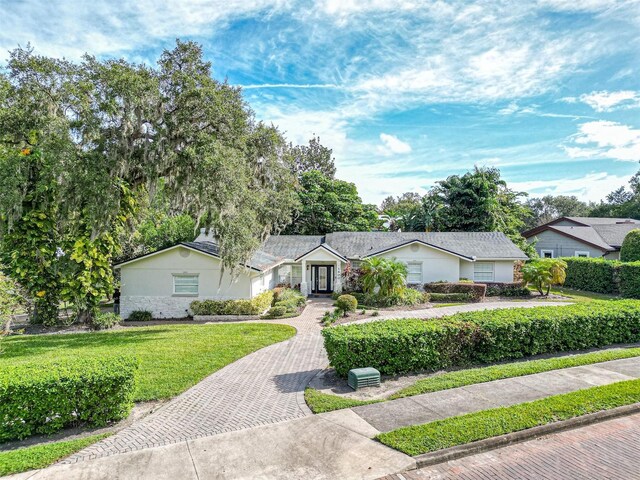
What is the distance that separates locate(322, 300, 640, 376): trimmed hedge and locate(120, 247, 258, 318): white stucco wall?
11.6 m

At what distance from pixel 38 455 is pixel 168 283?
15308 mm

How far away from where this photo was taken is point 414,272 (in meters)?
25.9

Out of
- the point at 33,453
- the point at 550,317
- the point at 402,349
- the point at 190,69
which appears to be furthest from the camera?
the point at 190,69

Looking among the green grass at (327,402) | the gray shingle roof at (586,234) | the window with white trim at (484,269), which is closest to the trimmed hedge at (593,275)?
the gray shingle roof at (586,234)

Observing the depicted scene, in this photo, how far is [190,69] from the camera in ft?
48.6

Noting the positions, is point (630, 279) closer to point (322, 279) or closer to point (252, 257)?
point (322, 279)

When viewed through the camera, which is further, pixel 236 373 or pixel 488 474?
pixel 236 373

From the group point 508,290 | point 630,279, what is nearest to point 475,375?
point 508,290

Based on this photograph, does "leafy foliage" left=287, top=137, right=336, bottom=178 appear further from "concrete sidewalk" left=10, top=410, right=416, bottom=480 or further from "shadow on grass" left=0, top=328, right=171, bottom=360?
"concrete sidewalk" left=10, top=410, right=416, bottom=480

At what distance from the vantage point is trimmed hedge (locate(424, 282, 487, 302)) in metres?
23.4

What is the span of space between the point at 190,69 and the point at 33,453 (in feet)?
43.3

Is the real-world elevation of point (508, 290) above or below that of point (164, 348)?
above

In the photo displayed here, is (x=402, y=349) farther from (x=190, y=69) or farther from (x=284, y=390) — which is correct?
(x=190, y=69)

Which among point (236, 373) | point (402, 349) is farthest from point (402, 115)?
point (236, 373)
